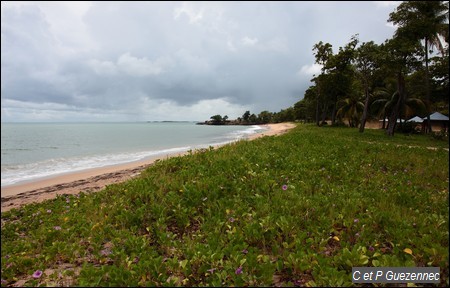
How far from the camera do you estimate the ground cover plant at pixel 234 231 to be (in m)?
3.52

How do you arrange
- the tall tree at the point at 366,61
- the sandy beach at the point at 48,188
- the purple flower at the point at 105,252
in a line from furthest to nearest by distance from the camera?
the tall tree at the point at 366,61 → the sandy beach at the point at 48,188 → the purple flower at the point at 105,252

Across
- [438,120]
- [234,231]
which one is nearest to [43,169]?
[234,231]

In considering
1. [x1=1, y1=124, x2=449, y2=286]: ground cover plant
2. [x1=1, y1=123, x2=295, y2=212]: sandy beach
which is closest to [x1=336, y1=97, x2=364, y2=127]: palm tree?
[x1=1, y1=124, x2=449, y2=286]: ground cover plant

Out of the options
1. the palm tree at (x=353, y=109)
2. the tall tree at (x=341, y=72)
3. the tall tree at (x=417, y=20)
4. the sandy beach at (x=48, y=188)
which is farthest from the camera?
the palm tree at (x=353, y=109)

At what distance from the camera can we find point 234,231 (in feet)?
15.1

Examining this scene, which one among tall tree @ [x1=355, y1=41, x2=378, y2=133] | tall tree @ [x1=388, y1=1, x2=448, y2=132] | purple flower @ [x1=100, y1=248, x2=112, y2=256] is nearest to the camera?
purple flower @ [x1=100, y1=248, x2=112, y2=256]

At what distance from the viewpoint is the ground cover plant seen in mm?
3518

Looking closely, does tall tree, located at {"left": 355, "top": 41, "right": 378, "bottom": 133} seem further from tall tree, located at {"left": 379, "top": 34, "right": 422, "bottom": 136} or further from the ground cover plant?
the ground cover plant

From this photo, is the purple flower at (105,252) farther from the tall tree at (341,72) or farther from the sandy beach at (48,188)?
the tall tree at (341,72)

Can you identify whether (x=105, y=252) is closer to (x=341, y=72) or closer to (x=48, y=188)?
(x=48, y=188)

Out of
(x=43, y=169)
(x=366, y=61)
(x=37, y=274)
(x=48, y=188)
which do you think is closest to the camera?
(x=37, y=274)

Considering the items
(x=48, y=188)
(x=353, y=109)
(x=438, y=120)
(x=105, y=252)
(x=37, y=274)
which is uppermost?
(x=353, y=109)

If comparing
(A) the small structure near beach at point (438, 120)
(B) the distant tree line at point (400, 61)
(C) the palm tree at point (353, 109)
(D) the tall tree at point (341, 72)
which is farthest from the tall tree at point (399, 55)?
(C) the palm tree at point (353, 109)

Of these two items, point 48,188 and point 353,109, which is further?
point 353,109
